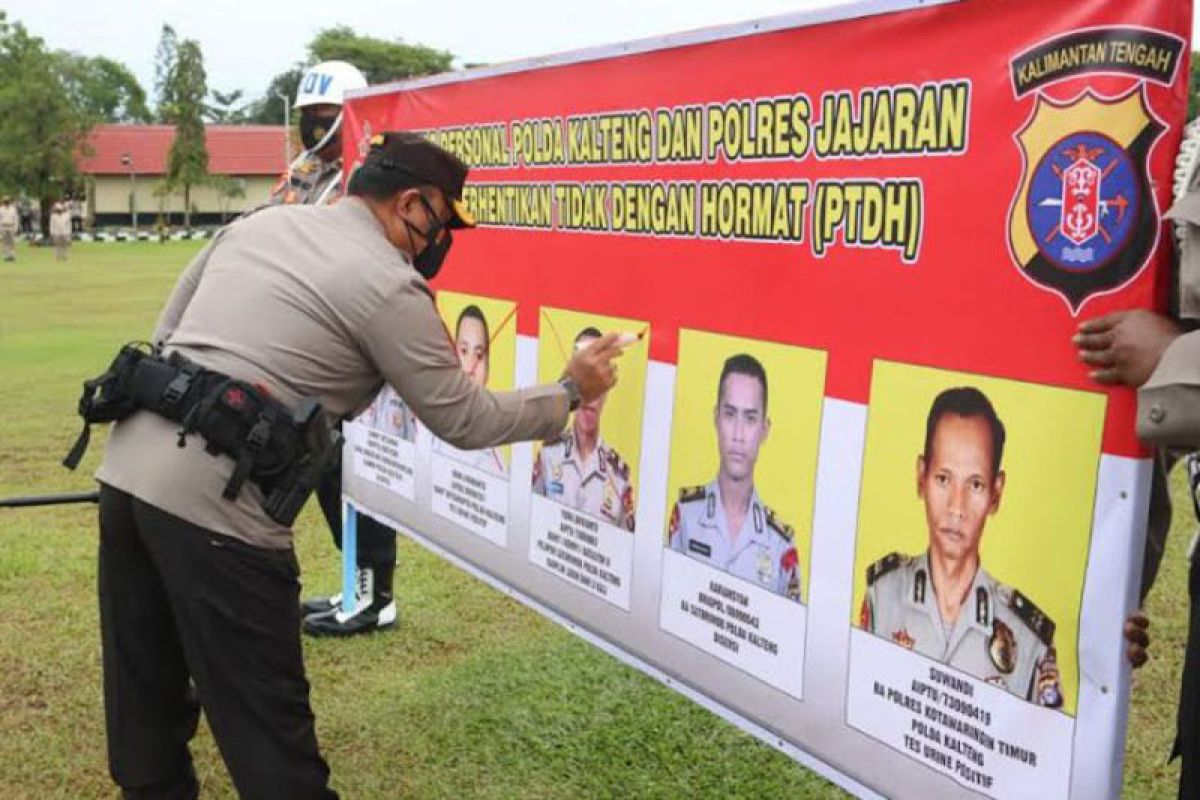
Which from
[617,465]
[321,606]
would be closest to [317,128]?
[321,606]

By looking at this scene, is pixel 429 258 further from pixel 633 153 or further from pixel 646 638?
pixel 646 638

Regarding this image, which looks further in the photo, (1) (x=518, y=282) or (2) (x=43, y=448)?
(2) (x=43, y=448)

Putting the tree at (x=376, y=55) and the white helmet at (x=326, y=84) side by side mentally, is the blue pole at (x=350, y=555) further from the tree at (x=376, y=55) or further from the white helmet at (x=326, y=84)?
the tree at (x=376, y=55)

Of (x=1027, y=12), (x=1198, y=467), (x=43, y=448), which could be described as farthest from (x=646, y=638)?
(x=43, y=448)

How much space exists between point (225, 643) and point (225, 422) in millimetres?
545

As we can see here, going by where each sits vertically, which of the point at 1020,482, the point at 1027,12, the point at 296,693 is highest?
the point at 1027,12

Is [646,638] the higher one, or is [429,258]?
[429,258]

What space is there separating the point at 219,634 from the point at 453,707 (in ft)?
5.32

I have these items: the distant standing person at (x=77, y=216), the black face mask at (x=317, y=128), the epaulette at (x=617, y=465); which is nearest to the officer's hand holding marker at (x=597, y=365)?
the epaulette at (x=617, y=465)

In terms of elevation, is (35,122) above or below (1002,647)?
above

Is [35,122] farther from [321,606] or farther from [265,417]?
[265,417]

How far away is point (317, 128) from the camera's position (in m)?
5.23

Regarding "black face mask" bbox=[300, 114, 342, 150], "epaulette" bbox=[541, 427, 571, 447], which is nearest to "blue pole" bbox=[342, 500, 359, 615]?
"black face mask" bbox=[300, 114, 342, 150]

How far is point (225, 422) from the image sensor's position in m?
2.81
